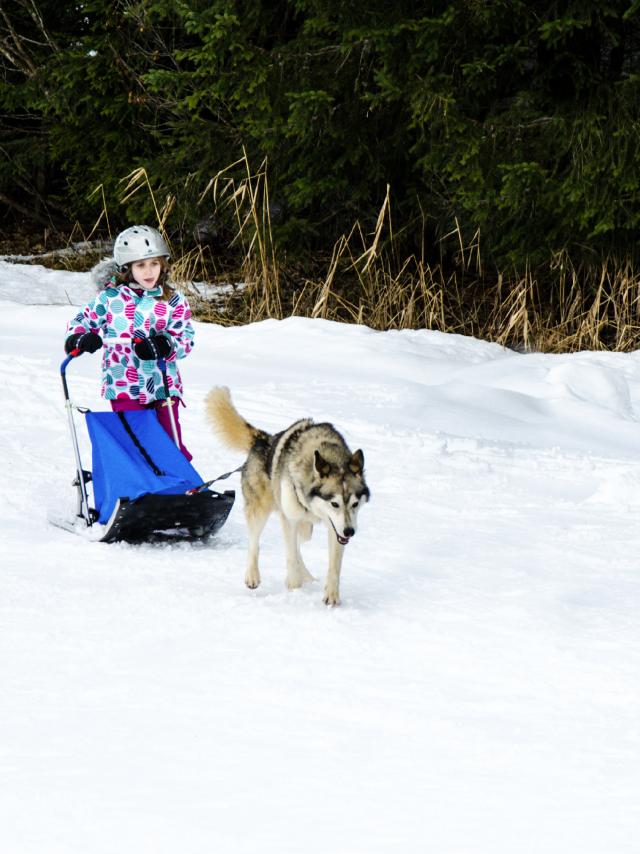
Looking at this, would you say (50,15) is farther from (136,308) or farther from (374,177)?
(136,308)

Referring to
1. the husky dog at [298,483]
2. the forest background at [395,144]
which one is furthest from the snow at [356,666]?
the forest background at [395,144]

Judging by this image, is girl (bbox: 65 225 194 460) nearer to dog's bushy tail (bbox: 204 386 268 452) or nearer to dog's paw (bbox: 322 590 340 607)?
dog's bushy tail (bbox: 204 386 268 452)

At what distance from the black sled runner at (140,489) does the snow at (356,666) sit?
0.41ft

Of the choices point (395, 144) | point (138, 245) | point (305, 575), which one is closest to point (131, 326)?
point (138, 245)

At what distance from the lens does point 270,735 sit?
3.54 meters

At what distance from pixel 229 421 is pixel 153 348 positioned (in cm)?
57

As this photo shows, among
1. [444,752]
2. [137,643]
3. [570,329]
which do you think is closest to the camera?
[444,752]

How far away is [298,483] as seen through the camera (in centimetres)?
471

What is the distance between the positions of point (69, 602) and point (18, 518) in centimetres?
143

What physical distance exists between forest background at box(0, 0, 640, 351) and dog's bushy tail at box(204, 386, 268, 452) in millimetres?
5438

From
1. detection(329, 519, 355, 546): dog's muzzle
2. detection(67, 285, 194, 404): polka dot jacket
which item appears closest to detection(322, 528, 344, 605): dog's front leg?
detection(329, 519, 355, 546): dog's muzzle

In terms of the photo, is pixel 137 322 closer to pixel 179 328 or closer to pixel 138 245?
pixel 179 328

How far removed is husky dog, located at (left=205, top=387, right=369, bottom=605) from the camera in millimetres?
4539

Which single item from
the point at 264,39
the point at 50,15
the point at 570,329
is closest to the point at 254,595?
the point at 570,329
